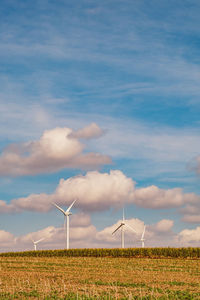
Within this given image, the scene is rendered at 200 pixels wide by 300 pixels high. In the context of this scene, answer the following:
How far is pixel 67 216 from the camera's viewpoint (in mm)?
98812

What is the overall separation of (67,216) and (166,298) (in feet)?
239

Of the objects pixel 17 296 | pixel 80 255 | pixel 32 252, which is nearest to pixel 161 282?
Result: pixel 17 296

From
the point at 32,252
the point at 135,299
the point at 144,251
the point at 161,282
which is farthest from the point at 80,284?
the point at 32,252

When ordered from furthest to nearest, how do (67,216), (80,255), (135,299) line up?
1. (67,216)
2. (80,255)
3. (135,299)

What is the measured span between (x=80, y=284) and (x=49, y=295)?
868 centimetres

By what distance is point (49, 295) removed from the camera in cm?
2814

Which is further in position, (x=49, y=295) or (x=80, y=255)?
(x=80, y=255)

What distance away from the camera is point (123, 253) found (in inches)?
3474

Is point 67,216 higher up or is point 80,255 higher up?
point 67,216

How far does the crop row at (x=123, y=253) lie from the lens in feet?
277

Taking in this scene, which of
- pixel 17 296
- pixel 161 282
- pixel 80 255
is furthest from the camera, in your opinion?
pixel 80 255

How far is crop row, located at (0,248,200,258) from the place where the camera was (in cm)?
8447

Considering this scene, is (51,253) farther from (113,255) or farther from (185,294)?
(185,294)

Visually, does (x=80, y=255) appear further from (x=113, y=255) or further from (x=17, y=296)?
(x=17, y=296)
